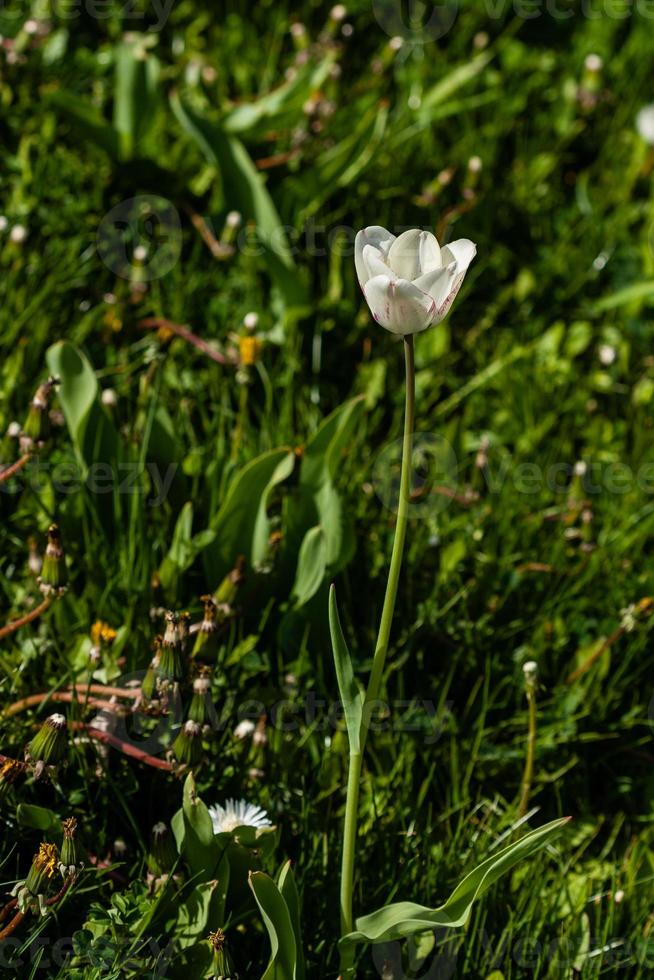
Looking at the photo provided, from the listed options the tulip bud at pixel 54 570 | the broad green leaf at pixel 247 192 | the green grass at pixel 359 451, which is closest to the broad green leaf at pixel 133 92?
the green grass at pixel 359 451

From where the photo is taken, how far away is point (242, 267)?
224cm

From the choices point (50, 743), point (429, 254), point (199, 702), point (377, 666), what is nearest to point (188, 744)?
point (199, 702)

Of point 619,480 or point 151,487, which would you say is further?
point 619,480

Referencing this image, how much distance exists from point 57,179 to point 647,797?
1.64 metres

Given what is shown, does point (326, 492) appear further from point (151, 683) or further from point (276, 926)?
point (276, 926)

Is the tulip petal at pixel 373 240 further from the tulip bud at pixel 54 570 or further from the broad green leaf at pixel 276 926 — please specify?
the broad green leaf at pixel 276 926

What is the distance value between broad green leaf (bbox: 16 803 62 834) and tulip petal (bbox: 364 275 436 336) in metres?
0.63

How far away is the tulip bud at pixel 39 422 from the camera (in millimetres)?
1497

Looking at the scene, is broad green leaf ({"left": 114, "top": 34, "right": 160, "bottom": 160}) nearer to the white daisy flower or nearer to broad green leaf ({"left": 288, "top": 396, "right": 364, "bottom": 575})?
broad green leaf ({"left": 288, "top": 396, "right": 364, "bottom": 575})

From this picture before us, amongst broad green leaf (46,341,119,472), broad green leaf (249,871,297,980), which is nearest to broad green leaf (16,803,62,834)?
broad green leaf (249,871,297,980)

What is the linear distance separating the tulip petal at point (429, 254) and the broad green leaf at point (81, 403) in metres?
0.68

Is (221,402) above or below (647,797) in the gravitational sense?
above

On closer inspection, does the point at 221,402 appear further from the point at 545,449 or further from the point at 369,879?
the point at 369,879

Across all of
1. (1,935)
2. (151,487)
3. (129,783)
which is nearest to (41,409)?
(151,487)
